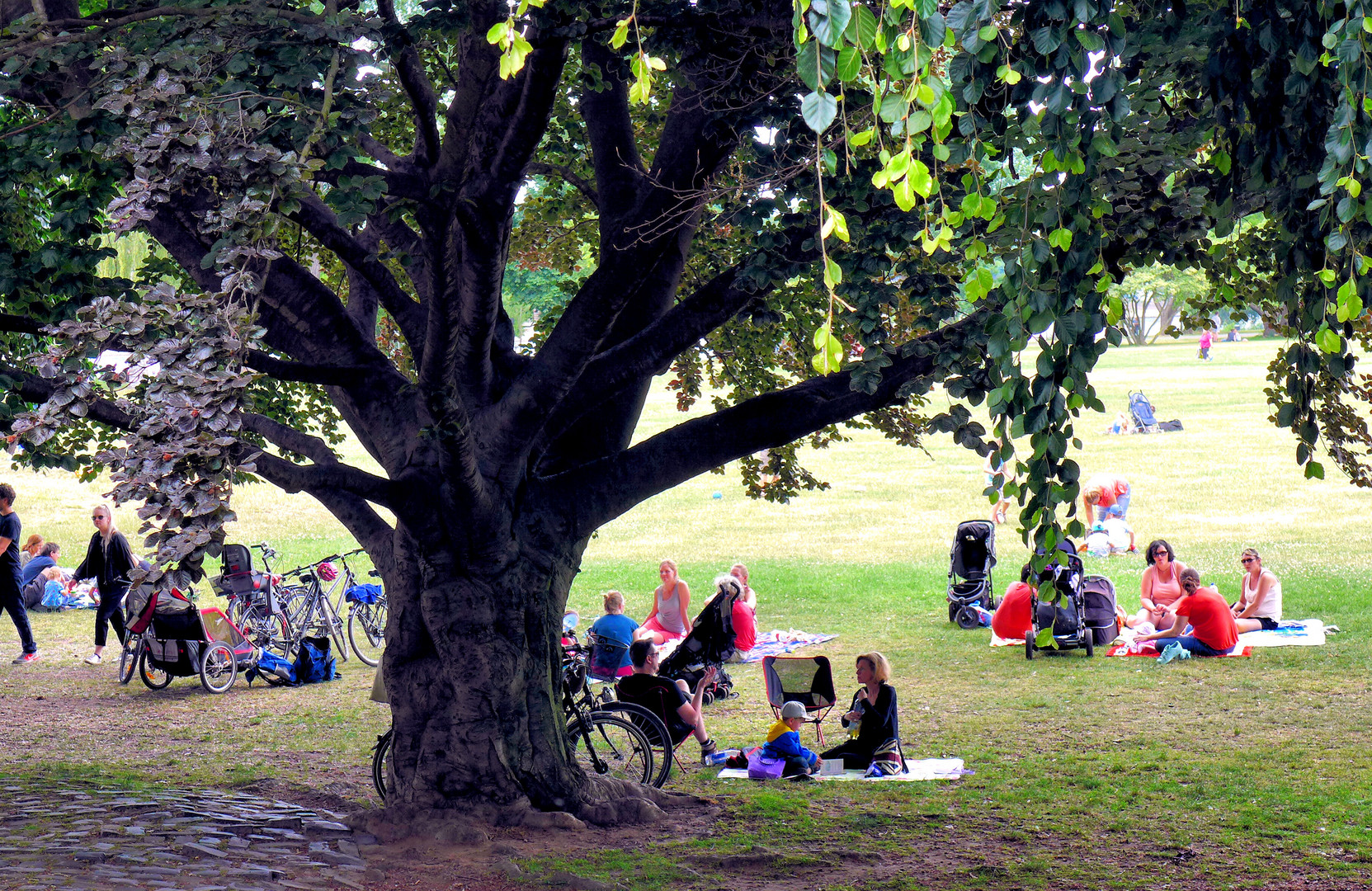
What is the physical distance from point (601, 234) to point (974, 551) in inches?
393

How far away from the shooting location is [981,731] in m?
11.5

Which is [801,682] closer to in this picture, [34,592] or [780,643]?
[780,643]

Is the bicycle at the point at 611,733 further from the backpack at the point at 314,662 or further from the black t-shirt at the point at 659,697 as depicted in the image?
the backpack at the point at 314,662

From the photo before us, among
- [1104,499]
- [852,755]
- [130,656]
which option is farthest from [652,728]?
[1104,499]

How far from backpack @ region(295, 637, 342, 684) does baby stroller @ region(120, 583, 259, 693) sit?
547 millimetres

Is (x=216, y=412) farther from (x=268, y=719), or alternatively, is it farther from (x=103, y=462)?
(x=268, y=719)

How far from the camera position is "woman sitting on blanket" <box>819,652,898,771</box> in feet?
33.6

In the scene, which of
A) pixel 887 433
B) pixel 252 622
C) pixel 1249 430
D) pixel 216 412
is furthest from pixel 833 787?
pixel 1249 430

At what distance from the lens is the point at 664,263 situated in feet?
29.1

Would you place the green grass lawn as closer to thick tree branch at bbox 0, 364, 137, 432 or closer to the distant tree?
thick tree branch at bbox 0, 364, 137, 432

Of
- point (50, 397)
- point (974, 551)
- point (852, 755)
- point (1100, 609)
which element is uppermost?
point (50, 397)

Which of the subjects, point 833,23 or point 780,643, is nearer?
point 833,23

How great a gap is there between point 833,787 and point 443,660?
3.50m

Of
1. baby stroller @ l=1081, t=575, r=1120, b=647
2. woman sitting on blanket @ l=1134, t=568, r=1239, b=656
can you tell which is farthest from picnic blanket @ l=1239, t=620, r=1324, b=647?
baby stroller @ l=1081, t=575, r=1120, b=647
